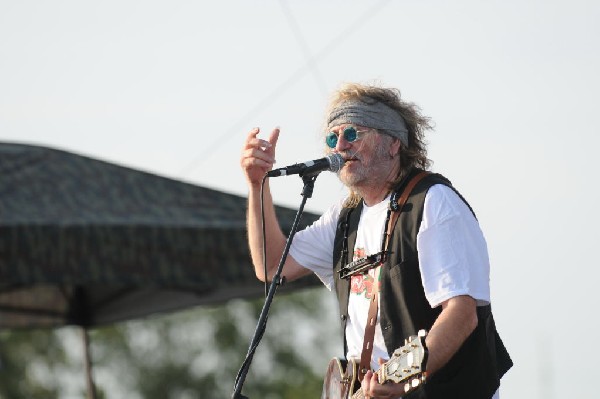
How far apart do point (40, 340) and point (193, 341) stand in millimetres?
3851

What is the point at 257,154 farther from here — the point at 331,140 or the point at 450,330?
the point at 450,330

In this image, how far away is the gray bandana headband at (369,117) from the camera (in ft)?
17.4

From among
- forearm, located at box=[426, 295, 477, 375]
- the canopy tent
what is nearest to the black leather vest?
forearm, located at box=[426, 295, 477, 375]

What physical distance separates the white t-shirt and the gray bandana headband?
0.28 meters

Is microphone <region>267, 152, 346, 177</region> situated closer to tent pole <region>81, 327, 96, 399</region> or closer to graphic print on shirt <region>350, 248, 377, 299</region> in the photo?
graphic print on shirt <region>350, 248, 377, 299</region>

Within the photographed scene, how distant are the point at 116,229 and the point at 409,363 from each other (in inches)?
147

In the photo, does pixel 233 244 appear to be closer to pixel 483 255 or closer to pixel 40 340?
pixel 483 255

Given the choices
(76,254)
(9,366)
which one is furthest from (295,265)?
(9,366)

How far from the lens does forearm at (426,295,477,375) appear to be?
4.66m

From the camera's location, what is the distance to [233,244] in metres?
8.31

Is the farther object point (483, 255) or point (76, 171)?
point (76, 171)

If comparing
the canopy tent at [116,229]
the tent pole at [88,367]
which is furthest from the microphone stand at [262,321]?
the tent pole at [88,367]

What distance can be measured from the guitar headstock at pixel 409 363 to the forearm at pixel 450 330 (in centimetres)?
5

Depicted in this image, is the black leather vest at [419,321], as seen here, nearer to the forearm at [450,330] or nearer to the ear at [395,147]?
the forearm at [450,330]
